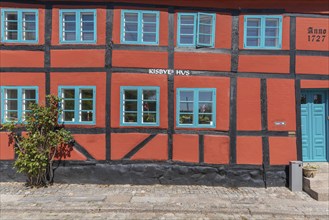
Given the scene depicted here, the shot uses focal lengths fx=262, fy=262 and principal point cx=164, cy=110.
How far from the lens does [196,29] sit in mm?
7402

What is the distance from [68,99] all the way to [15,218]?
127 inches

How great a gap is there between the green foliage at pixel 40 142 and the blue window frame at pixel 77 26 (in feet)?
5.80

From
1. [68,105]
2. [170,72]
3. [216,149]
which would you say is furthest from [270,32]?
[68,105]

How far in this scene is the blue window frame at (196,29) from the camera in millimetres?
7392

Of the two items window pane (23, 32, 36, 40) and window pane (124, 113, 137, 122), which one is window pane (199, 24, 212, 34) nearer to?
window pane (124, 113, 137, 122)

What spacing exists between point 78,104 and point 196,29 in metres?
3.92

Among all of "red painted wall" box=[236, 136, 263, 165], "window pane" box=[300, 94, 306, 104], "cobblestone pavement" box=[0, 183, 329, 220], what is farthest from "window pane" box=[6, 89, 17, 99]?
"window pane" box=[300, 94, 306, 104]

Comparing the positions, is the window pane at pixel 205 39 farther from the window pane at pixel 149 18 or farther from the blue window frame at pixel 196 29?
the window pane at pixel 149 18

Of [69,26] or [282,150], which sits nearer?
[282,150]

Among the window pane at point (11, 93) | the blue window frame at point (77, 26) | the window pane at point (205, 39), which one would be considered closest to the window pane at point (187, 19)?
the window pane at point (205, 39)

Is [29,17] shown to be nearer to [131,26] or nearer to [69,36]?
[69,36]

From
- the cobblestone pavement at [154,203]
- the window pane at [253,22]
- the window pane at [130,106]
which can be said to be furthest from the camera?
the window pane at [253,22]

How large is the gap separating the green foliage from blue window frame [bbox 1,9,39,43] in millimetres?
1881

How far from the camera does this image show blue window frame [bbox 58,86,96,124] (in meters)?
7.31
